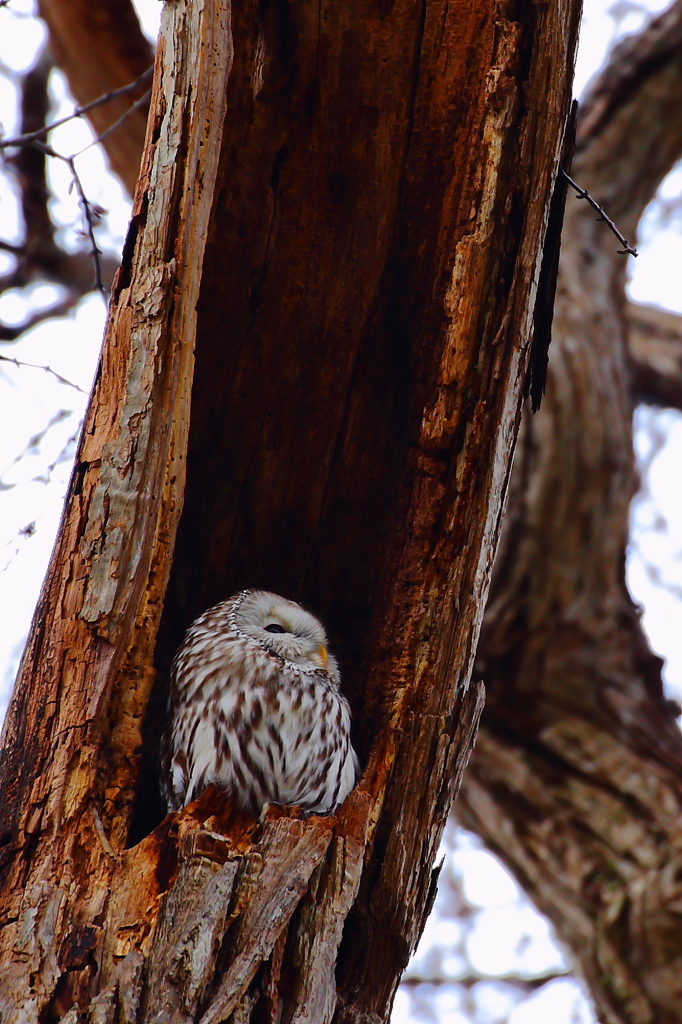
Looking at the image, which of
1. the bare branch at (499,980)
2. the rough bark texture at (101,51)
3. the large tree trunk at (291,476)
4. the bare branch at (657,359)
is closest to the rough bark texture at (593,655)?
the bare branch at (657,359)

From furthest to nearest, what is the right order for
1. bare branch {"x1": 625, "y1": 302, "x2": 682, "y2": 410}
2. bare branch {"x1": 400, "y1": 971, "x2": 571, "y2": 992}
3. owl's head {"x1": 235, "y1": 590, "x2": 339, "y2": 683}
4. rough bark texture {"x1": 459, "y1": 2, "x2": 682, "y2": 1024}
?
bare branch {"x1": 400, "y1": 971, "x2": 571, "y2": 992} < bare branch {"x1": 625, "y1": 302, "x2": 682, "y2": 410} < rough bark texture {"x1": 459, "y1": 2, "x2": 682, "y2": 1024} < owl's head {"x1": 235, "y1": 590, "x2": 339, "y2": 683}

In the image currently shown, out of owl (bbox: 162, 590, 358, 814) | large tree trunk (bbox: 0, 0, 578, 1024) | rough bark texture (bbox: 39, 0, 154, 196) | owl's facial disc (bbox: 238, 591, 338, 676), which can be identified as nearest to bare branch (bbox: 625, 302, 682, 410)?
rough bark texture (bbox: 39, 0, 154, 196)

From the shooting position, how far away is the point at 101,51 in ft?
15.4

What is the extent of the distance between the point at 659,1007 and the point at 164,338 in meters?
3.28

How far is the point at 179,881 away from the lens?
2172 mm

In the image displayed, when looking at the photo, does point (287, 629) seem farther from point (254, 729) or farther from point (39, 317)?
point (39, 317)

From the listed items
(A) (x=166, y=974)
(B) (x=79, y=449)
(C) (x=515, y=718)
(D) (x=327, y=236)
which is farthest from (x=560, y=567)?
(A) (x=166, y=974)

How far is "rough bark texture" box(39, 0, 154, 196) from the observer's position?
181 inches

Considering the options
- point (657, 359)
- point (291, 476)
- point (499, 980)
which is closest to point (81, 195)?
point (291, 476)

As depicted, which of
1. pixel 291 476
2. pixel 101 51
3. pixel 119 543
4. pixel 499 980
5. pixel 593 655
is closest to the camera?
pixel 119 543

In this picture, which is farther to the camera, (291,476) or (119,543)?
(291,476)

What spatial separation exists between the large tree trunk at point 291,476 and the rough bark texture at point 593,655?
5.67ft

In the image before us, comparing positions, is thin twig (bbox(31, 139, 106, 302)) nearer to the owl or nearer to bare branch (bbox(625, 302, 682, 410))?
the owl

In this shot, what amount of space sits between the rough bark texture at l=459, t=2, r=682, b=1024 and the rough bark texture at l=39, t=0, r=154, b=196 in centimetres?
250
